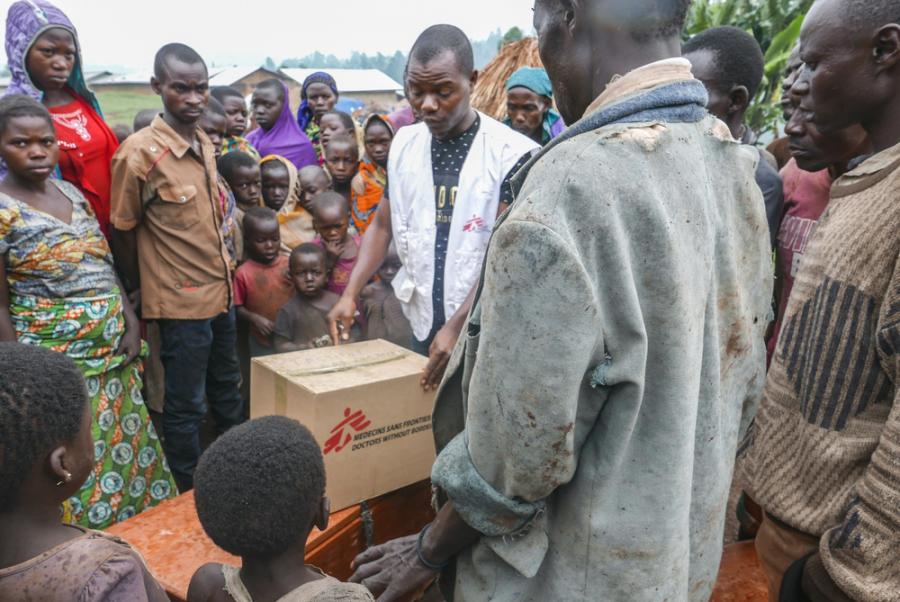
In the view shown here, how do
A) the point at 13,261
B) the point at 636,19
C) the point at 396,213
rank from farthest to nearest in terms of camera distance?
the point at 396,213 → the point at 13,261 → the point at 636,19

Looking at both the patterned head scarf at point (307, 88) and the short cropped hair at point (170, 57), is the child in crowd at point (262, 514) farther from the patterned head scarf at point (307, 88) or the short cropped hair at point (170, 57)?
the patterned head scarf at point (307, 88)

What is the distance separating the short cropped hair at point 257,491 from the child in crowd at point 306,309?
2094 millimetres

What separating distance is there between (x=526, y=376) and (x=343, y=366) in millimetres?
1362

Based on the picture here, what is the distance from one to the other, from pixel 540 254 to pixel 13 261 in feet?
7.86

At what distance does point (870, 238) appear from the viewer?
1.30 metres

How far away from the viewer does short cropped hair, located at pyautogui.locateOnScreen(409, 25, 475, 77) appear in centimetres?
261

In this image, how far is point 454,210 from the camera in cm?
272

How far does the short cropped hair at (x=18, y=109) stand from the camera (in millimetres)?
2514

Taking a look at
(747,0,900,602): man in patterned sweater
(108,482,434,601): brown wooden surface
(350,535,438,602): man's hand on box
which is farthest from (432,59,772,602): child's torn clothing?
(108,482,434,601): brown wooden surface

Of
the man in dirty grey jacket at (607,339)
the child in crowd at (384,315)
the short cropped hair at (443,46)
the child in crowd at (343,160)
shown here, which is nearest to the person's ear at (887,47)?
the man in dirty grey jacket at (607,339)

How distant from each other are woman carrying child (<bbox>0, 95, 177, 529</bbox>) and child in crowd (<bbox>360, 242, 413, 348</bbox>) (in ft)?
3.88

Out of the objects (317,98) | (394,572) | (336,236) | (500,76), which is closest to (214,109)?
(336,236)

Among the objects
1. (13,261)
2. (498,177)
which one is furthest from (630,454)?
(13,261)

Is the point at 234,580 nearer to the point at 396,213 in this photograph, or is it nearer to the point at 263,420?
the point at 263,420
